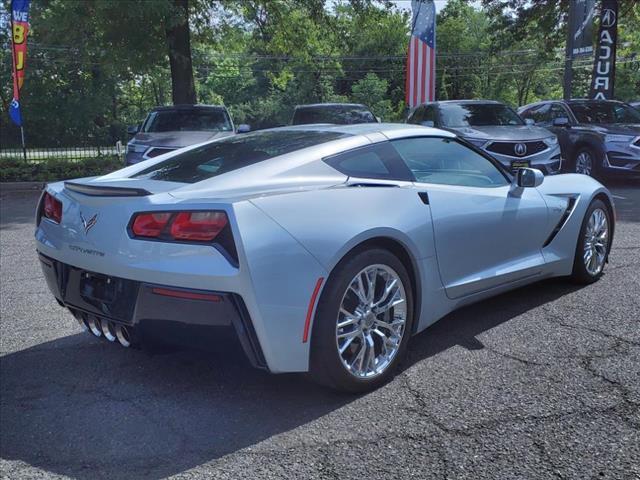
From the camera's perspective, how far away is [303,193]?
3.41m

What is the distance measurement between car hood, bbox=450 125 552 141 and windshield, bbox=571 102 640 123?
6.64 feet

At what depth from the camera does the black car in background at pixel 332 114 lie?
14266 mm

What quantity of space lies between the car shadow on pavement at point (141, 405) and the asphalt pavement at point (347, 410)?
0.01 metres

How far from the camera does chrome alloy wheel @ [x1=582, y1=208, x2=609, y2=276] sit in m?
5.42

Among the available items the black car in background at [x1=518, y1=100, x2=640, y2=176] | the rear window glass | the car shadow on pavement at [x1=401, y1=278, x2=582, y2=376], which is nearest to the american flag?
the black car in background at [x1=518, y1=100, x2=640, y2=176]

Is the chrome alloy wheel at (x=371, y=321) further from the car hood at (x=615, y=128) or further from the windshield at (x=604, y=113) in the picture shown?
the windshield at (x=604, y=113)

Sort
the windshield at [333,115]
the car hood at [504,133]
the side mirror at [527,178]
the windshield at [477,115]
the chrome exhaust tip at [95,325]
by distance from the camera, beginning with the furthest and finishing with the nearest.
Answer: the windshield at [333,115] → the windshield at [477,115] → the car hood at [504,133] → the side mirror at [527,178] → the chrome exhaust tip at [95,325]

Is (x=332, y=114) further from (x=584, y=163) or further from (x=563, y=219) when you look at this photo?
(x=563, y=219)

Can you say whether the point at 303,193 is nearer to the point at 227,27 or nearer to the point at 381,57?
the point at 227,27

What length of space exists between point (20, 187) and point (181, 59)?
5243 millimetres

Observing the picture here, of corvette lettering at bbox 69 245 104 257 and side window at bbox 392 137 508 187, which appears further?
side window at bbox 392 137 508 187

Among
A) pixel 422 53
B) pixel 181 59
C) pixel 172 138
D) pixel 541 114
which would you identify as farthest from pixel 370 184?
pixel 422 53

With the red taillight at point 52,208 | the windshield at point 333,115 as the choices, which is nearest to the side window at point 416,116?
the windshield at point 333,115

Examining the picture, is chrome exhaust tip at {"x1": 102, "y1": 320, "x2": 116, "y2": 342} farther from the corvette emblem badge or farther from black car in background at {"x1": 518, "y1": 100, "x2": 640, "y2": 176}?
black car in background at {"x1": 518, "y1": 100, "x2": 640, "y2": 176}
